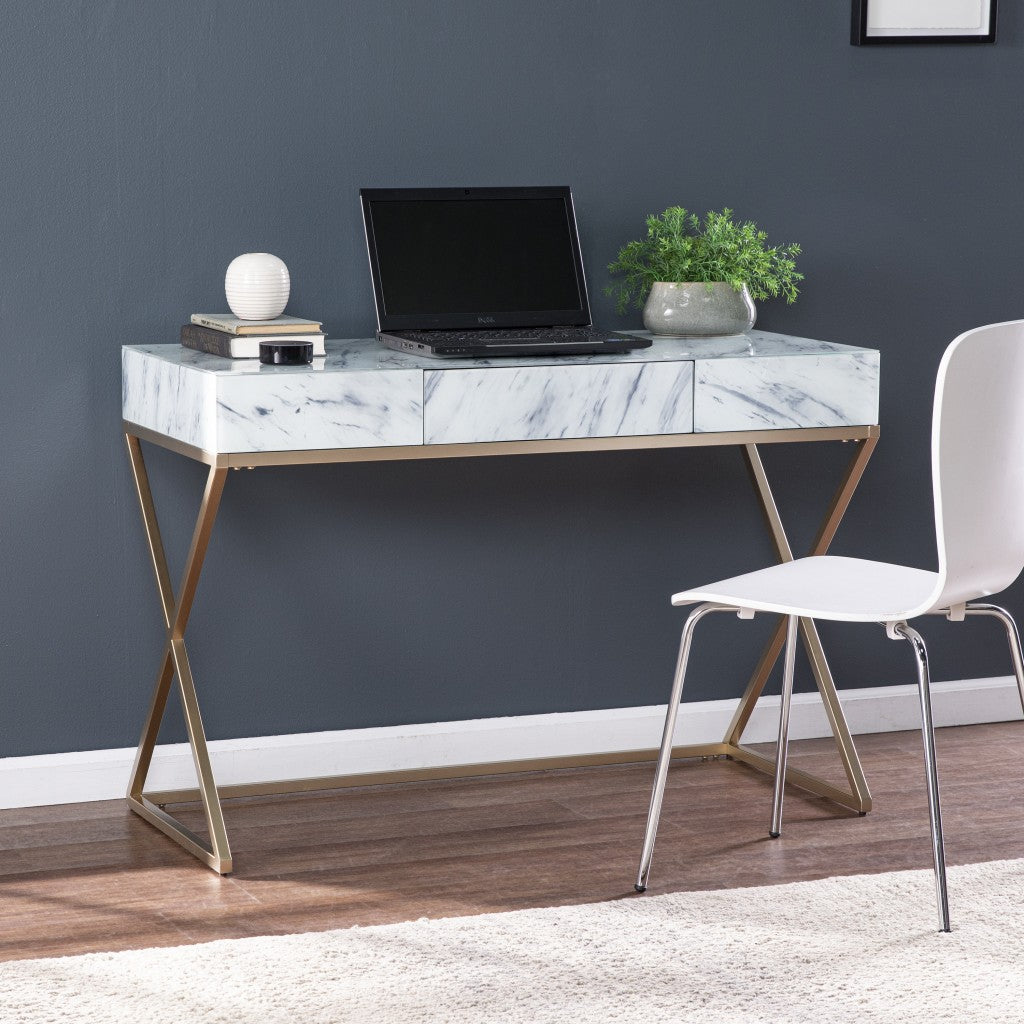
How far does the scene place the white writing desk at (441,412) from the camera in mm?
2613

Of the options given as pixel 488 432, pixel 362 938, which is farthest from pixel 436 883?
pixel 488 432

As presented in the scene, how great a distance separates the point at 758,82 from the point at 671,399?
34.4 inches

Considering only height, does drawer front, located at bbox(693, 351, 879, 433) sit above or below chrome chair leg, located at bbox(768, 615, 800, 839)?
above

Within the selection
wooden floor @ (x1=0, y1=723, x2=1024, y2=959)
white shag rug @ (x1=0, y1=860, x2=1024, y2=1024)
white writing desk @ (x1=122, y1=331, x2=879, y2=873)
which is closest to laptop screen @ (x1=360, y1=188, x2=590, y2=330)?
white writing desk @ (x1=122, y1=331, x2=879, y2=873)

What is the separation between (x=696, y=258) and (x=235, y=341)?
91cm

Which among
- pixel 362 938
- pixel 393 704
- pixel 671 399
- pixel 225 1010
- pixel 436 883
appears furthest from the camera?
pixel 393 704

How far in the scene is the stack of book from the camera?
9.11ft

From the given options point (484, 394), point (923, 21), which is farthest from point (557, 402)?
point (923, 21)

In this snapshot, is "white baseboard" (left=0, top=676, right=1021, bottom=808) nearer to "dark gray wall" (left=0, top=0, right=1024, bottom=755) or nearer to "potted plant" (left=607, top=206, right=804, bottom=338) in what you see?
"dark gray wall" (left=0, top=0, right=1024, bottom=755)

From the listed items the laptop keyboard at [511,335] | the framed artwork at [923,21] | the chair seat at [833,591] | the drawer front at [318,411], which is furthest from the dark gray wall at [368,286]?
the chair seat at [833,591]

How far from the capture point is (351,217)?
3109 mm

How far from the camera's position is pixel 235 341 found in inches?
109

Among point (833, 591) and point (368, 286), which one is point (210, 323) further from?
point (833, 591)

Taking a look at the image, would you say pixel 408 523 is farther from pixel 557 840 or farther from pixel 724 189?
pixel 724 189
